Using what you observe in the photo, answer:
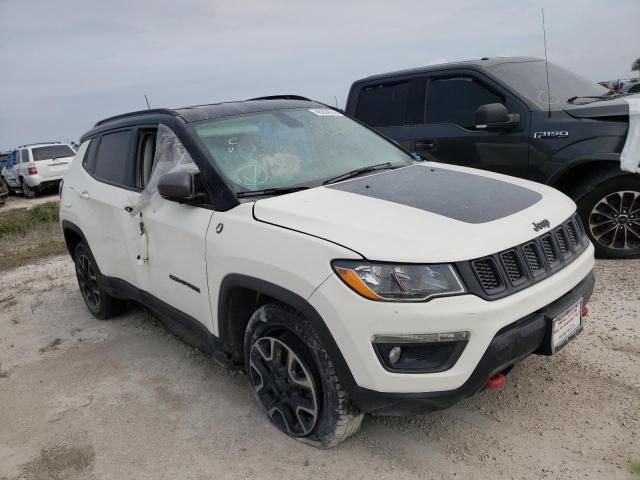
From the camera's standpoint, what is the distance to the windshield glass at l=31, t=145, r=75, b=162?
18.2 metres

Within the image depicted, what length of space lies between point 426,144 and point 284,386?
141 inches

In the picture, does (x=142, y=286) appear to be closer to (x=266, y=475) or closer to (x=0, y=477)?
(x=0, y=477)

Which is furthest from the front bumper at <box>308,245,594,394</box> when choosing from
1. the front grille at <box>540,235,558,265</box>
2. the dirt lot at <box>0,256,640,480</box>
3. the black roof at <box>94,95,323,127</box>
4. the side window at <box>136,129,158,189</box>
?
the side window at <box>136,129,158,189</box>

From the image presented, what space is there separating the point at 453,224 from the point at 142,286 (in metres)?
2.36

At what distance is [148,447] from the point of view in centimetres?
292

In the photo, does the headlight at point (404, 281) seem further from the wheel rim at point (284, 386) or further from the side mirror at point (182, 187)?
the side mirror at point (182, 187)

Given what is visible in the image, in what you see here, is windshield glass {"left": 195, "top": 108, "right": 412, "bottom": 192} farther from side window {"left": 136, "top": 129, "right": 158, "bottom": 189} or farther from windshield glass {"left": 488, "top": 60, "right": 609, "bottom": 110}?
windshield glass {"left": 488, "top": 60, "right": 609, "bottom": 110}

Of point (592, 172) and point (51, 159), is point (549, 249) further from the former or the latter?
point (51, 159)

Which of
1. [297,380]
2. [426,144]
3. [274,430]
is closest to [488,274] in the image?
[297,380]

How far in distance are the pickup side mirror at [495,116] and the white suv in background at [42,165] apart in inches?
643

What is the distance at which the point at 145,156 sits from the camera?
3.82m

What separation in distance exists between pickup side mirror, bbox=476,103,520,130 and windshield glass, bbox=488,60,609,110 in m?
0.28

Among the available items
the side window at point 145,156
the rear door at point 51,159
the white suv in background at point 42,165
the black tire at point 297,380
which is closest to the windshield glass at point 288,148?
the side window at point 145,156

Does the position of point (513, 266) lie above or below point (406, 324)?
above
